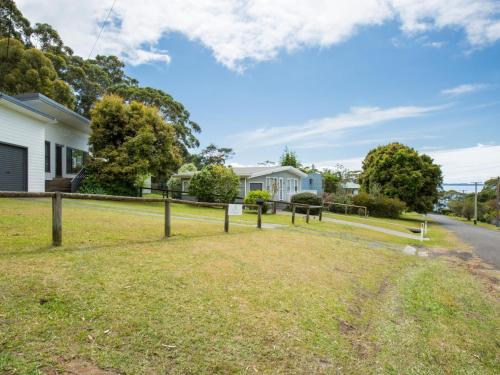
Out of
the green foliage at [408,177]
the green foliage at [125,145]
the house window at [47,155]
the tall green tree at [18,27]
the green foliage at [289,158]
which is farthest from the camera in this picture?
the green foliage at [289,158]

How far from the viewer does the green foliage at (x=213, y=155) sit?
185 ft

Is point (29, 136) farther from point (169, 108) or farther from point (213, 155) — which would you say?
point (213, 155)

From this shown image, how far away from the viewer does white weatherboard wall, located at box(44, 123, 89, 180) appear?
19019 millimetres

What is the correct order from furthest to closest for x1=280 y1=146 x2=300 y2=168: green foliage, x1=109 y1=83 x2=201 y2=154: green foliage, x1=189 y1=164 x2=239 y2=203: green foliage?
x1=280 y1=146 x2=300 y2=168: green foliage < x1=109 y1=83 x2=201 y2=154: green foliage < x1=189 y1=164 x2=239 y2=203: green foliage

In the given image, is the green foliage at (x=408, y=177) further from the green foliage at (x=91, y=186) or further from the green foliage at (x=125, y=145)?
the green foliage at (x=91, y=186)

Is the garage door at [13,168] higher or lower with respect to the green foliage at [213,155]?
lower

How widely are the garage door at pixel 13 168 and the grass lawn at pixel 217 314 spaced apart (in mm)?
8779

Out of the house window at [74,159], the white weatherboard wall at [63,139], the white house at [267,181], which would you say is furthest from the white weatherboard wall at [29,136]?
the white house at [267,181]

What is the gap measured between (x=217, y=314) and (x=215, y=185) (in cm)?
1809

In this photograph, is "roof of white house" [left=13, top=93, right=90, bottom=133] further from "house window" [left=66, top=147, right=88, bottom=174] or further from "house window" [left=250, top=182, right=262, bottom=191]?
"house window" [left=250, top=182, right=262, bottom=191]

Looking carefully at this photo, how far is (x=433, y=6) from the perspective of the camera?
505 inches

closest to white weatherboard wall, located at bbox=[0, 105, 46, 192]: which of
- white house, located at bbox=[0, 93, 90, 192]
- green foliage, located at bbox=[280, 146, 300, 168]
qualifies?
white house, located at bbox=[0, 93, 90, 192]

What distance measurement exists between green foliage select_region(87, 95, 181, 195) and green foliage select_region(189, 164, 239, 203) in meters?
2.48

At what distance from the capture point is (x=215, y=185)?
21.5m
